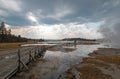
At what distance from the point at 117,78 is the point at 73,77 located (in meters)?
5.18

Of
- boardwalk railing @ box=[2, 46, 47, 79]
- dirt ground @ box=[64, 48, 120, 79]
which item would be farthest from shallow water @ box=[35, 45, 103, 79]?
boardwalk railing @ box=[2, 46, 47, 79]

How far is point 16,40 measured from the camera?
5069 inches

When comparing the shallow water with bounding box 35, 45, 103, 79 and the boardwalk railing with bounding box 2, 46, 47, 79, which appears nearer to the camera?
the boardwalk railing with bounding box 2, 46, 47, 79

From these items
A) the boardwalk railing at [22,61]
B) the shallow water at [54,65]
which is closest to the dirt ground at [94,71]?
the shallow water at [54,65]

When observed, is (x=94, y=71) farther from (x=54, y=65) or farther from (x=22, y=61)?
(x=22, y=61)

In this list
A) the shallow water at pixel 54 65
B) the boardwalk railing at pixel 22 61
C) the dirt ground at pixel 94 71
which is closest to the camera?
the boardwalk railing at pixel 22 61

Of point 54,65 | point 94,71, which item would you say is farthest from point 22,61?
point 94,71

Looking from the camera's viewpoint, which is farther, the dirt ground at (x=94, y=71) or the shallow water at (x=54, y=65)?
the shallow water at (x=54, y=65)

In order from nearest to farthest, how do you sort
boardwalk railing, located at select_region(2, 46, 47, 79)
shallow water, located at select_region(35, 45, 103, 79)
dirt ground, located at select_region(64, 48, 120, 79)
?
boardwalk railing, located at select_region(2, 46, 47, 79) → dirt ground, located at select_region(64, 48, 120, 79) → shallow water, located at select_region(35, 45, 103, 79)

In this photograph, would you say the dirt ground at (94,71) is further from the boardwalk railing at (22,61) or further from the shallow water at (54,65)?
the boardwalk railing at (22,61)

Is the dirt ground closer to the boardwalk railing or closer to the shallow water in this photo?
the shallow water

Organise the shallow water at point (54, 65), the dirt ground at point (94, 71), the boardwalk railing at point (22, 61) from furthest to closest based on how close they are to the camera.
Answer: the shallow water at point (54, 65) < the dirt ground at point (94, 71) < the boardwalk railing at point (22, 61)

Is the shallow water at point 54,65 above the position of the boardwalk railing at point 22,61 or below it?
below

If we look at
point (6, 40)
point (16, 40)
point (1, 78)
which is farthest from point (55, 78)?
point (16, 40)
